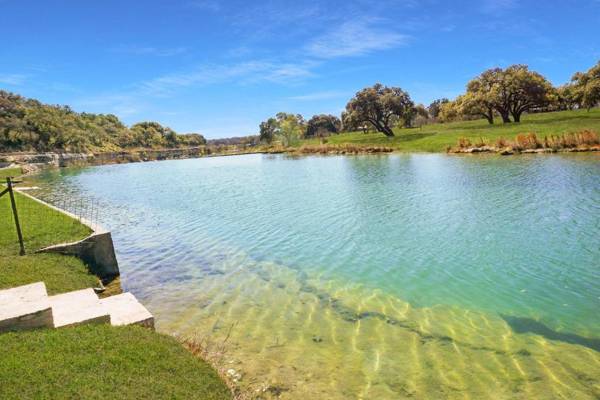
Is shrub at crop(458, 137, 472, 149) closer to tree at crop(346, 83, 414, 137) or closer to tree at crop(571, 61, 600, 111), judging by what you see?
tree at crop(571, 61, 600, 111)

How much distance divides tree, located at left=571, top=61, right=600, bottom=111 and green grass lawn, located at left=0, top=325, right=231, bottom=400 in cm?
6742

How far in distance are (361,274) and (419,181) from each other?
17.7m

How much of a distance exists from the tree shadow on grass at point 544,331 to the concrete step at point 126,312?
21.0 ft

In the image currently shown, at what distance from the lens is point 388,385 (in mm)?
5578

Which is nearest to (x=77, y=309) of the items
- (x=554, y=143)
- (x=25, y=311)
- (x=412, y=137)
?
(x=25, y=311)

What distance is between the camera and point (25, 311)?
5.49 metres

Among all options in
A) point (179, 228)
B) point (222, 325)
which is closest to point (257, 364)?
point (222, 325)

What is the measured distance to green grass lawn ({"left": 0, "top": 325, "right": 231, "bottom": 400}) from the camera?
4.18 meters

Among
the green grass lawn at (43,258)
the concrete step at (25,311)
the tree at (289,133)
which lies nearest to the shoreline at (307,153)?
the tree at (289,133)

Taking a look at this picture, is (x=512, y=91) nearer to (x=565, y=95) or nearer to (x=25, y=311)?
(x=565, y=95)

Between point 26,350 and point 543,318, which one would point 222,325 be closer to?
point 26,350

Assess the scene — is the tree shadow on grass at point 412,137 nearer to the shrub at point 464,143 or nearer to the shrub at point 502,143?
the shrub at point 464,143

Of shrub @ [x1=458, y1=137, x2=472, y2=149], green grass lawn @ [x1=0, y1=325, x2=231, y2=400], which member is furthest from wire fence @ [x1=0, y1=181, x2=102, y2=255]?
shrub @ [x1=458, y1=137, x2=472, y2=149]

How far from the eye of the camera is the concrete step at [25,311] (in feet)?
17.5
